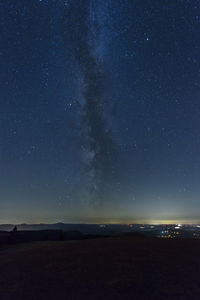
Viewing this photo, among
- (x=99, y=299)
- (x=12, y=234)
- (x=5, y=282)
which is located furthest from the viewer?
(x=12, y=234)

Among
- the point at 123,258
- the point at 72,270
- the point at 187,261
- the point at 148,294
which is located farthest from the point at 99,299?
the point at 187,261

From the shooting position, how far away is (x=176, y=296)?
21.8 feet

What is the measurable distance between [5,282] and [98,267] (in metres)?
4.18

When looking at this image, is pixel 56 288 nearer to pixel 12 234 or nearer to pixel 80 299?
pixel 80 299

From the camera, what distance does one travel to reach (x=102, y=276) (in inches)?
339

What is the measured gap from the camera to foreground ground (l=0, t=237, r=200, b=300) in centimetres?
696

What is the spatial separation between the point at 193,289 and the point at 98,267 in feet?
14.6

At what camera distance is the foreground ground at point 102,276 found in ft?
22.9

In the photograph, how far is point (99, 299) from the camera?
659 centimetres

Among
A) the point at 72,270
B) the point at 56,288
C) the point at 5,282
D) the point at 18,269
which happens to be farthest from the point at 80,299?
the point at 18,269

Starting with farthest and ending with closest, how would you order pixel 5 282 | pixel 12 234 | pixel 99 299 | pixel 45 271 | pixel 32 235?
pixel 32 235 < pixel 12 234 < pixel 45 271 < pixel 5 282 < pixel 99 299

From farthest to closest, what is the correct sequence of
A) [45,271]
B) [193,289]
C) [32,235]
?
[32,235] < [45,271] < [193,289]

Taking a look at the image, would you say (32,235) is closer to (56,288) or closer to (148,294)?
(56,288)

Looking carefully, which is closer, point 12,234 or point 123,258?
point 123,258
